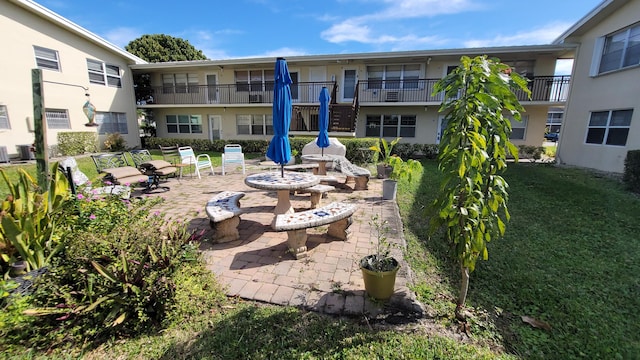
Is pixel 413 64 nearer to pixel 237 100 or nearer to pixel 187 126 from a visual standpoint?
pixel 237 100

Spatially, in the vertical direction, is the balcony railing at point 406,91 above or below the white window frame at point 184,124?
above

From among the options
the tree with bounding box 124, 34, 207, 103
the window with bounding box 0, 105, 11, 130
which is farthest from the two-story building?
the tree with bounding box 124, 34, 207, 103

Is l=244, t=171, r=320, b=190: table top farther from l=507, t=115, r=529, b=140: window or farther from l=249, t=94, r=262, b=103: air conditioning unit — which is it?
l=507, t=115, r=529, b=140: window

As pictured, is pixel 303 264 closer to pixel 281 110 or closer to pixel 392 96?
pixel 281 110

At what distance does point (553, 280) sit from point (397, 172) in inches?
127

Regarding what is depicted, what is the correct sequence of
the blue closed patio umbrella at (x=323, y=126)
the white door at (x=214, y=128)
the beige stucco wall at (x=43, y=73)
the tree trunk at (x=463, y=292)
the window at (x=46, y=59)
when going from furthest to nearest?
the white door at (x=214, y=128)
the window at (x=46, y=59)
the beige stucco wall at (x=43, y=73)
the blue closed patio umbrella at (x=323, y=126)
the tree trunk at (x=463, y=292)

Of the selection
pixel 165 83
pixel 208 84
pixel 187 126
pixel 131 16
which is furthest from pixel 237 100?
pixel 131 16

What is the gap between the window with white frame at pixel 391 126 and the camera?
15534 millimetres

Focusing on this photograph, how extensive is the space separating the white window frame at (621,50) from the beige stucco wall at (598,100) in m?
0.19

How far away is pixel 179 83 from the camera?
1828 cm

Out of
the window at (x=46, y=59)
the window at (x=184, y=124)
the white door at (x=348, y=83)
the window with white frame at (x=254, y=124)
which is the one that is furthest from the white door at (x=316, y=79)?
the window at (x=46, y=59)

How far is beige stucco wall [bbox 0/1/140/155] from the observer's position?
37.3ft

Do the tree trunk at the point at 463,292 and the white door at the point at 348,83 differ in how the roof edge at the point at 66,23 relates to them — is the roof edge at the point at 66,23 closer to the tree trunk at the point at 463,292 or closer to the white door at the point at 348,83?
the white door at the point at 348,83

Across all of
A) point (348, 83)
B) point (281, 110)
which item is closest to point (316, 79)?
point (348, 83)
